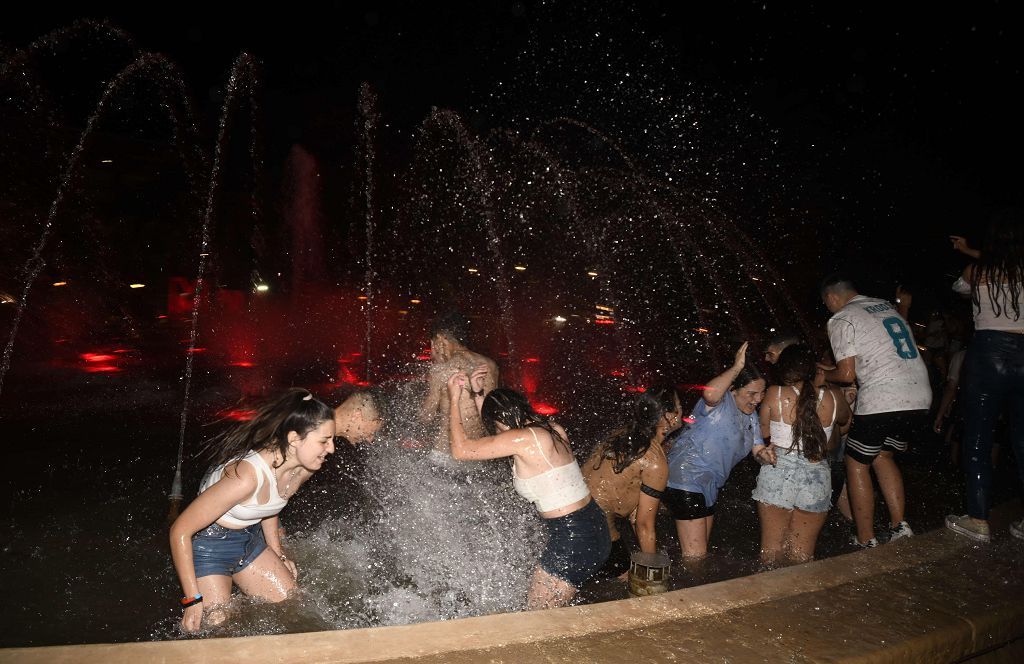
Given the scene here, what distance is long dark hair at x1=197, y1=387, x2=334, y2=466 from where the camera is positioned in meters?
3.36

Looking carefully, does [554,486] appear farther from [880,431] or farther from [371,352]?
[371,352]

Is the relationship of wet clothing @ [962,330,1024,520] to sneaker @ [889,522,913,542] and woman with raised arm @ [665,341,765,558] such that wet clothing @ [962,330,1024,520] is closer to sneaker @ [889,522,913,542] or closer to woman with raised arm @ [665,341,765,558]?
sneaker @ [889,522,913,542]

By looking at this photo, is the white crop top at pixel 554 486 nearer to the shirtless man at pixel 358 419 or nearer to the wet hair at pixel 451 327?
the shirtless man at pixel 358 419

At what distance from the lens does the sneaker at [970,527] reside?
3.67 meters

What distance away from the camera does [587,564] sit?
357 cm

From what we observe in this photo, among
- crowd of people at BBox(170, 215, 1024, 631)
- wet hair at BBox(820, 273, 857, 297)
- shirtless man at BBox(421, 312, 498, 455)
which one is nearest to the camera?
crowd of people at BBox(170, 215, 1024, 631)

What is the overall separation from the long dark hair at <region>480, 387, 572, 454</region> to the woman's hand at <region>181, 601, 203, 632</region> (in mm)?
1849

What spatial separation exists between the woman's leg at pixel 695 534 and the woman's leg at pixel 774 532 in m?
0.42

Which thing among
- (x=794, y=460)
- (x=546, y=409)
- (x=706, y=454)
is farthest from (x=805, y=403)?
(x=546, y=409)

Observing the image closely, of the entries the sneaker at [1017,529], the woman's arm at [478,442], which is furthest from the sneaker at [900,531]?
the woman's arm at [478,442]

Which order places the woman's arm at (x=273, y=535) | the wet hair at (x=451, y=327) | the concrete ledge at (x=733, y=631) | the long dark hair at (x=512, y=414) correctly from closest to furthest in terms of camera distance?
the concrete ledge at (x=733, y=631) < the long dark hair at (x=512, y=414) < the woman's arm at (x=273, y=535) < the wet hair at (x=451, y=327)

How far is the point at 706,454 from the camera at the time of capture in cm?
446

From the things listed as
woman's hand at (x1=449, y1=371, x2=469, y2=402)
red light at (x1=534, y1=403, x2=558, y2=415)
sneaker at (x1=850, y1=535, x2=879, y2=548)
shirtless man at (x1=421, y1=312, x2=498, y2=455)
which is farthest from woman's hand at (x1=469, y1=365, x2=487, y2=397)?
red light at (x1=534, y1=403, x2=558, y2=415)

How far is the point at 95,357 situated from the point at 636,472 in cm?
1264
